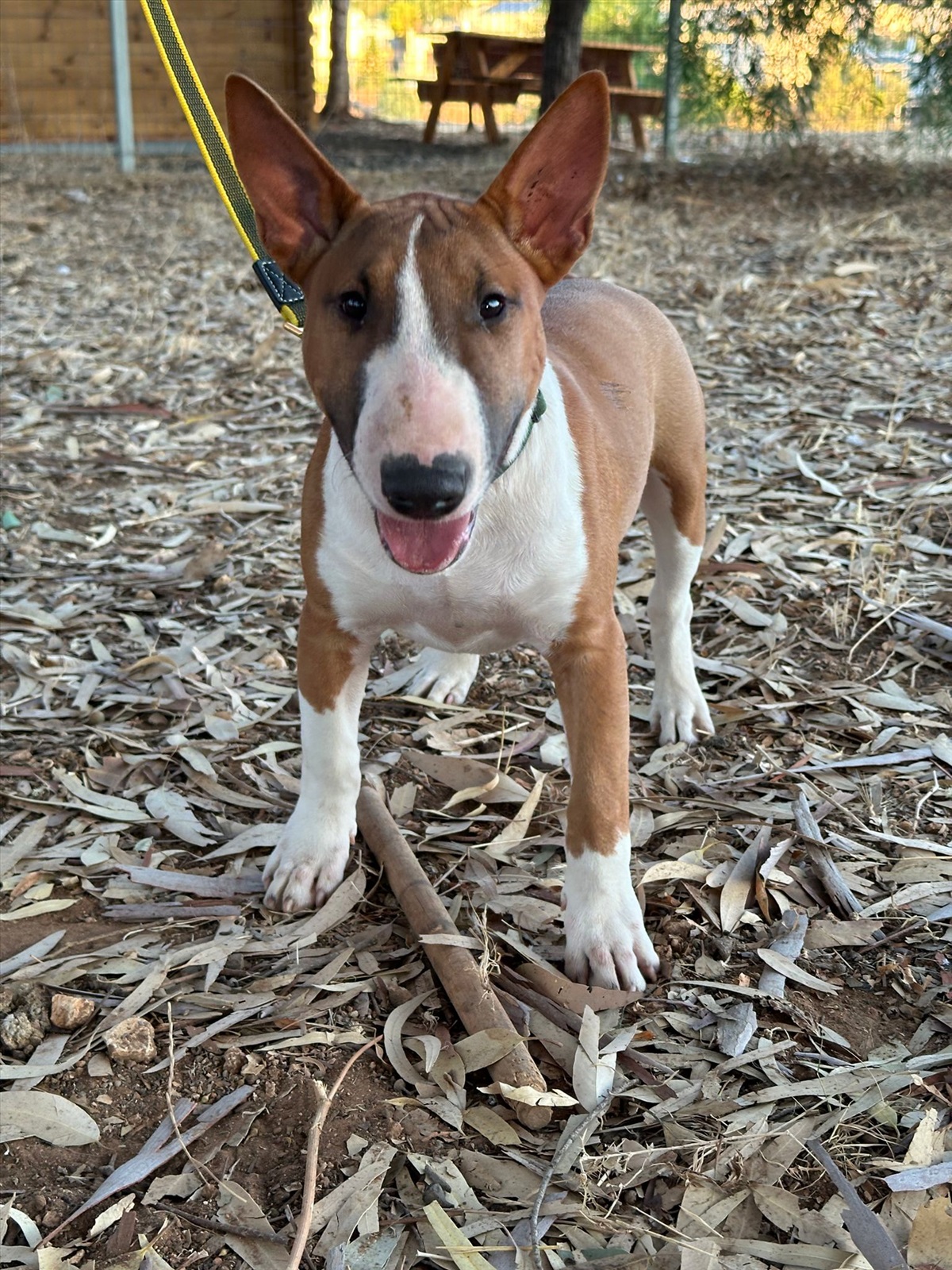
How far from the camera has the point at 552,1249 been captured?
6.49ft

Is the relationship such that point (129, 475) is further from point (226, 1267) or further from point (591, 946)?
point (226, 1267)

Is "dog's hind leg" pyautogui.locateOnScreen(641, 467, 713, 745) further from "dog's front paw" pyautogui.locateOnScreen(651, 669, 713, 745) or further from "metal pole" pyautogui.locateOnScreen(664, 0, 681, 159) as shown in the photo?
"metal pole" pyautogui.locateOnScreen(664, 0, 681, 159)

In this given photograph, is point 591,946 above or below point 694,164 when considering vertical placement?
below

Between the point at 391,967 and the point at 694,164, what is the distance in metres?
11.4

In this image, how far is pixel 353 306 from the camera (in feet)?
7.61

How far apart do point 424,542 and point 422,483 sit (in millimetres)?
264

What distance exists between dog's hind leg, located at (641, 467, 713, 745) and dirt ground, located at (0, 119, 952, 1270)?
0.10 meters

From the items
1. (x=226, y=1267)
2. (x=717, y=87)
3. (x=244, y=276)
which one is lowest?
(x=226, y=1267)

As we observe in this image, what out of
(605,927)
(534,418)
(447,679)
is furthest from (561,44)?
(605,927)

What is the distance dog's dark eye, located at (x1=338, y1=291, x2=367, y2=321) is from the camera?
231 centimetres

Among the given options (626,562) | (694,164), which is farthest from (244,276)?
(694,164)

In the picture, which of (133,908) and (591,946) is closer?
(591,946)

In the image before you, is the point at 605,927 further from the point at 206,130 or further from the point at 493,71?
the point at 493,71

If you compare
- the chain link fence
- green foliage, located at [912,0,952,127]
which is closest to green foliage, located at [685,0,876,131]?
the chain link fence
